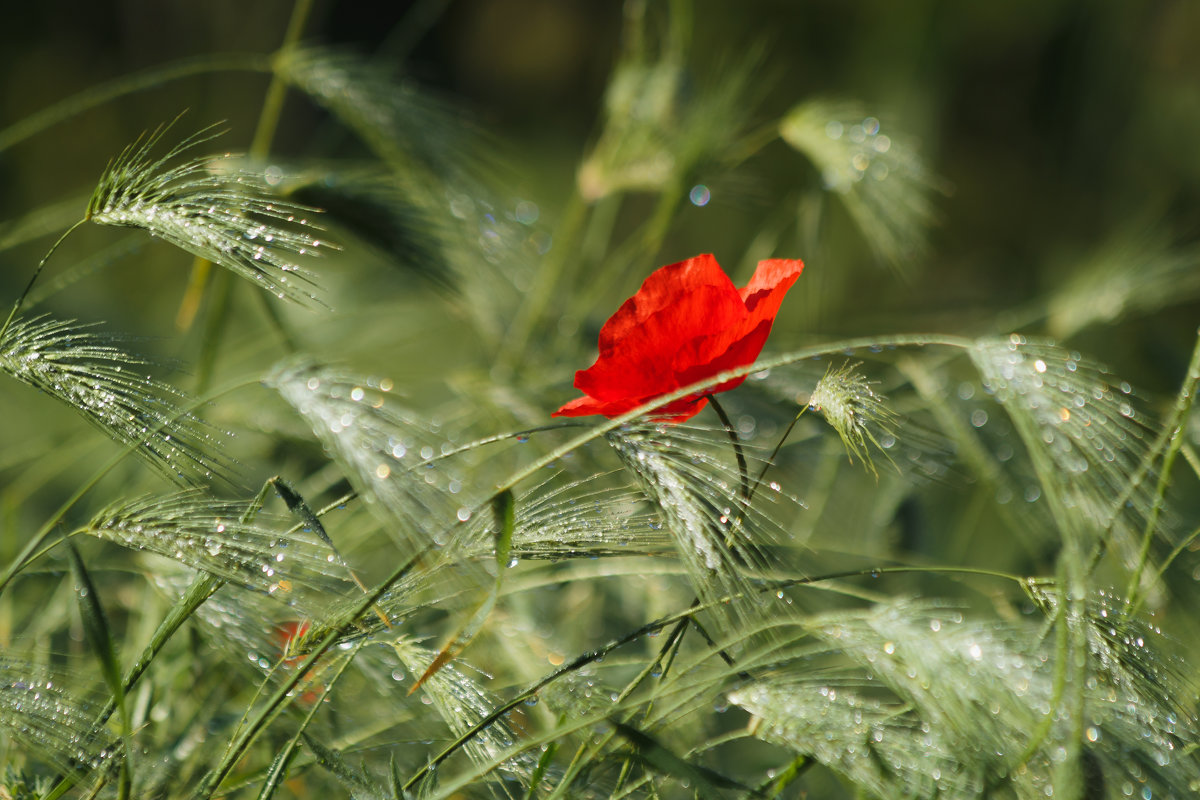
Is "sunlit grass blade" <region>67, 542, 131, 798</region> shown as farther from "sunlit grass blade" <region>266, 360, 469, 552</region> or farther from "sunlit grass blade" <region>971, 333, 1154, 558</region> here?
"sunlit grass blade" <region>971, 333, 1154, 558</region>

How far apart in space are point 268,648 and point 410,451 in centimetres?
16

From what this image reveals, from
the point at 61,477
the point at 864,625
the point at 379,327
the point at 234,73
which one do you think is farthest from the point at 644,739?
the point at 234,73

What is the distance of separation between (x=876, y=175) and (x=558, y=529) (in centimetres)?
56

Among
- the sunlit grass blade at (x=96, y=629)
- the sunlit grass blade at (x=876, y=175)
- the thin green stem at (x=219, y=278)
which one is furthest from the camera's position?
the sunlit grass blade at (x=876, y=175)

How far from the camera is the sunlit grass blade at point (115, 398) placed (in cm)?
43

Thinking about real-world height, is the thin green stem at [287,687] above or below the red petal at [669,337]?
below

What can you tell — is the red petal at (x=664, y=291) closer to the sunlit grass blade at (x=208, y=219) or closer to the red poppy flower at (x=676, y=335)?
the red poppy flower at (x=676, y=335)

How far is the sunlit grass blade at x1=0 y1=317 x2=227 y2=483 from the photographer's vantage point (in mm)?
427

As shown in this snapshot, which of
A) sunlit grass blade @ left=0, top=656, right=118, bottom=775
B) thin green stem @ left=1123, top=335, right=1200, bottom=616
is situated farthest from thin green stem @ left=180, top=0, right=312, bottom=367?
thin green stem @ left=1123, top=335, right=1200, bottom=616

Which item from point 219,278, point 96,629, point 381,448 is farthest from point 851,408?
point 219,278

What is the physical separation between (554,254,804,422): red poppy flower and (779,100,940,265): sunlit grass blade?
16.6 inches

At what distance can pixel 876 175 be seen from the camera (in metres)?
0.84

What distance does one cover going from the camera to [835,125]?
2.87 ft

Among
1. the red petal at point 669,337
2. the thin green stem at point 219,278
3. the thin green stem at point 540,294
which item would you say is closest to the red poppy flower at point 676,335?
the red petal at point 669,337
